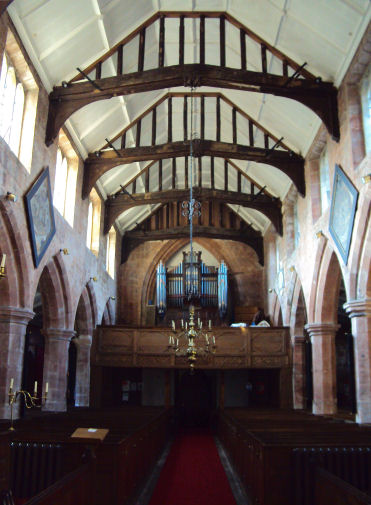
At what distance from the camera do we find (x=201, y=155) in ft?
50.3

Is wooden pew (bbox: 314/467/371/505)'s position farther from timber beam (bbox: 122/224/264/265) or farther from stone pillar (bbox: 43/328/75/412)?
timber beam (bbox: 122/224/264/265)

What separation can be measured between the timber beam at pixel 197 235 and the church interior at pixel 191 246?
0.29ft

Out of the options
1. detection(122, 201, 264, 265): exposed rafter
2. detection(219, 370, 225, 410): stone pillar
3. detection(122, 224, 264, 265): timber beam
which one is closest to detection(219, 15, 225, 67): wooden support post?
detection(122, 224, 264, 265): timber beam

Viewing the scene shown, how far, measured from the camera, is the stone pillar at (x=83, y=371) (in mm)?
16859

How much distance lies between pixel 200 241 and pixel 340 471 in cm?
1791

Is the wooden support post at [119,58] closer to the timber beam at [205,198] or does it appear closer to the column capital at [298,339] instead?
the timber beam at [205,198]

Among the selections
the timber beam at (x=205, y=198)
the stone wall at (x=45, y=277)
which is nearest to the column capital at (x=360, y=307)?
the stone wall at (x=45, y=277)

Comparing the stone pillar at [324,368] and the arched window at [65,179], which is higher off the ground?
the arched window at [65,179]

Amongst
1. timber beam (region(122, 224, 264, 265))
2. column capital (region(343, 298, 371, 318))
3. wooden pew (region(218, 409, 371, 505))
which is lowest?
wooden pew (region(218, 409, 371, 505))

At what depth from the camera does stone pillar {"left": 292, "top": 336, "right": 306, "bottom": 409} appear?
54.0 feet

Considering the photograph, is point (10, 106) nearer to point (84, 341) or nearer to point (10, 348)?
point (10, 348)

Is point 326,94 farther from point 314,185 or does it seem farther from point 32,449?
point 32,449

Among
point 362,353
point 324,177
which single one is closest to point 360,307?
point 362,353

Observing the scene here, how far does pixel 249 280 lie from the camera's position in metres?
22.9
